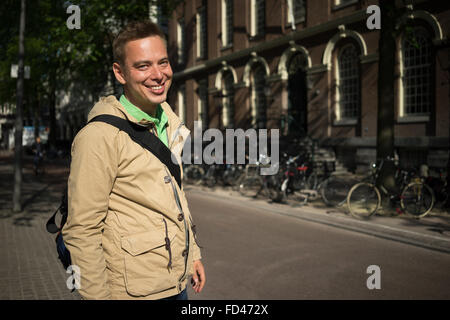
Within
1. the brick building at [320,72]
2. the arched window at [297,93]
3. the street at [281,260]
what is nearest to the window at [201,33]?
the brick building at [320,72]

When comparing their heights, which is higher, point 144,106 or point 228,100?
point 228,100

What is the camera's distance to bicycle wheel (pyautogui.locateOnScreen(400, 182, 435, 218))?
848cm

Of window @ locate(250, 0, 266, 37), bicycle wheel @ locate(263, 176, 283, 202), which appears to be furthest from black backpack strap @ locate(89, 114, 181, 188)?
window @ locate(250, 0, 266, 37)

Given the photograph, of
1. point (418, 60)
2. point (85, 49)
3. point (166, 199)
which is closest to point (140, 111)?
point (166, 199)

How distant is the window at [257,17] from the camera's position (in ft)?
68.9

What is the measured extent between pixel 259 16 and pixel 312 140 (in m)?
8.39

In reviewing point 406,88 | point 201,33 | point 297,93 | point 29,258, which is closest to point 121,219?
point 29,258

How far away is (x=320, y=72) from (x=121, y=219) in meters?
17.0

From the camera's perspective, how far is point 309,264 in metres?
5.38

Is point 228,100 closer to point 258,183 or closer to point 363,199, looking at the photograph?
point 258,183

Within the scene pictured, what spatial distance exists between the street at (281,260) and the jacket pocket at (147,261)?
2557 mm

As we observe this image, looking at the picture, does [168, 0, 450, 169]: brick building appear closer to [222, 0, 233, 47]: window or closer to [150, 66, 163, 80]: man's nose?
[222, 0, 233, 47]: window

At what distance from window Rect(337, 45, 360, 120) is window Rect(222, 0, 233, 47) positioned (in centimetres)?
881

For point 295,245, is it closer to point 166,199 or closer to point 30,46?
point 166,199
